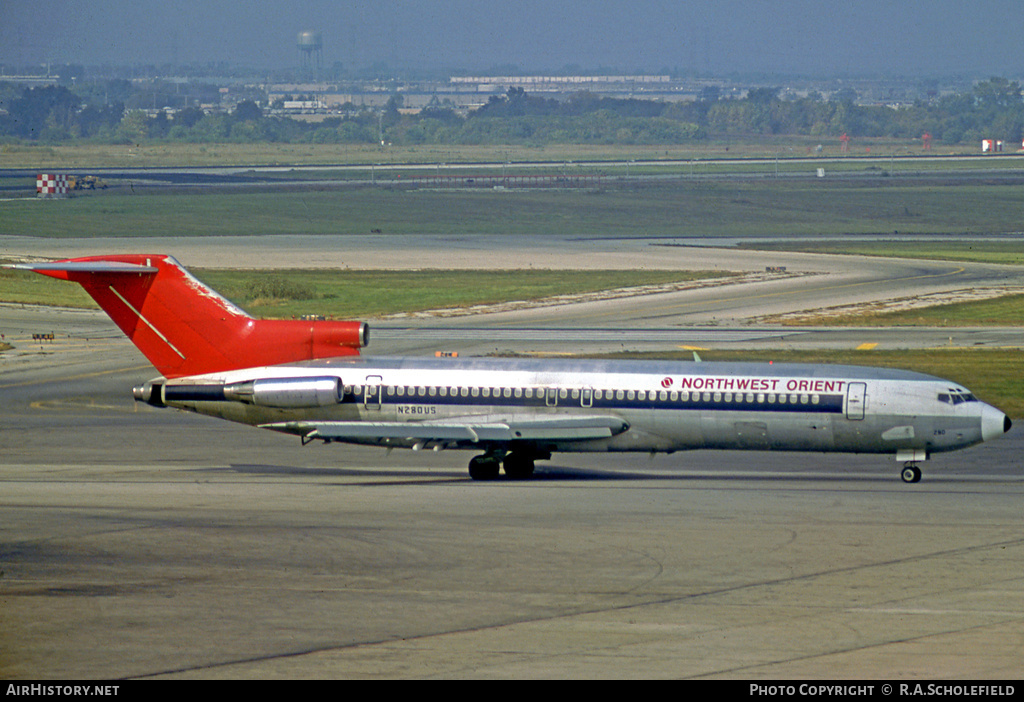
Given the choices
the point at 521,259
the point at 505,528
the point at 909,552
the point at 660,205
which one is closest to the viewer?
the point at 909,552

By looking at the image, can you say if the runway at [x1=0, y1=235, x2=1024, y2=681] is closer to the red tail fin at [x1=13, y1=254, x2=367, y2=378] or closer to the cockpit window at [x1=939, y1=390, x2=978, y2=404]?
the cockpit window at [x1=939, y1=390, x2=978, y2=404]

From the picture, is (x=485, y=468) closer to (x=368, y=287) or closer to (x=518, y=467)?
(x=518, y=467)

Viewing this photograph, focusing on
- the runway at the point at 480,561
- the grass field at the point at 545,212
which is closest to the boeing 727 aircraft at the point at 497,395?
the runway at the point at 480,561

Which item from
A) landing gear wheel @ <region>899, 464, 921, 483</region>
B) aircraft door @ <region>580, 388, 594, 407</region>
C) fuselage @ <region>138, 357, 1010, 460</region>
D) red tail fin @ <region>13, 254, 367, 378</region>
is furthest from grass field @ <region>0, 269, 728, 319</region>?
landing gear wheel @ <region>899, 464, 921, 483</region>

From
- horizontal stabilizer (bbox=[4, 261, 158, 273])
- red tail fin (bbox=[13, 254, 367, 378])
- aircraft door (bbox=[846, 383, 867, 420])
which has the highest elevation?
horizontal stabilizer (bbox=[4, 261, 158, 273])

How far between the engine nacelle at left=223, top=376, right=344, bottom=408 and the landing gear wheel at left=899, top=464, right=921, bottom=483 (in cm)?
1635

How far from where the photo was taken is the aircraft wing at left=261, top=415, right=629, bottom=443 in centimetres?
3503

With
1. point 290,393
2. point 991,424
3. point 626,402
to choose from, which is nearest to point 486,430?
point 626,402

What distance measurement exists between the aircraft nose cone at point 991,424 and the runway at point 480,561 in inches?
55.5

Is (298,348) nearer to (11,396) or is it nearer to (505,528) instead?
(505,528)

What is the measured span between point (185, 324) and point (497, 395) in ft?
31.7

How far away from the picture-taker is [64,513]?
30.3 m

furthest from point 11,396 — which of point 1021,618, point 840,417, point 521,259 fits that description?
point 521,259
